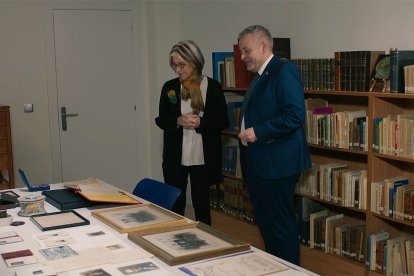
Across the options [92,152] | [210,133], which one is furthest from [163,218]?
[92,152]

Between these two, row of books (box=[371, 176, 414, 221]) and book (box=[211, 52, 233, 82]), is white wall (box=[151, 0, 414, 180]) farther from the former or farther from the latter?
row of books (box=[371, 176, 414, 221])

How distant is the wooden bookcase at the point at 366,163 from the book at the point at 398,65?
2.5 inches

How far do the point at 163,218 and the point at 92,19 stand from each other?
3.71 meters

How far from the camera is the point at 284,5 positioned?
433cm

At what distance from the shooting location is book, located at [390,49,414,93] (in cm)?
312

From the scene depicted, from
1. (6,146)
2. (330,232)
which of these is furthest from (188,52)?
(6,146)

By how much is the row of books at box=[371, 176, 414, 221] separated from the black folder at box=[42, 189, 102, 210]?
66.5 inches

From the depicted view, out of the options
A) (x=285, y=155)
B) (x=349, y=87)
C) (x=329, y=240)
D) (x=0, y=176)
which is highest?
(x=349, y=87)

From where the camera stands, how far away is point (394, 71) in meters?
3.14

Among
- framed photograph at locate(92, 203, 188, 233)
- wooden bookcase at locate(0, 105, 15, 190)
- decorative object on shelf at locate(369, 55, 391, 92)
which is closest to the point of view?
framed photograph at locate(92, 203, 188, 233)

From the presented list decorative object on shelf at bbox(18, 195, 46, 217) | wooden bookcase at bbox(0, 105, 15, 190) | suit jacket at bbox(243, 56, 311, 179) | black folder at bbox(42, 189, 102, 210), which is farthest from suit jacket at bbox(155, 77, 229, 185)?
→ wooden bookcase at bbox(0, 105, 15, 190)

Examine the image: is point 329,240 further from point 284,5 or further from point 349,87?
point 284,5

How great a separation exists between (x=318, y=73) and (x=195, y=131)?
928 mm

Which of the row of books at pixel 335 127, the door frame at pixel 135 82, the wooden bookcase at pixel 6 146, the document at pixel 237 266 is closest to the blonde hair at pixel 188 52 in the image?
the row of books at pixel 335 127
